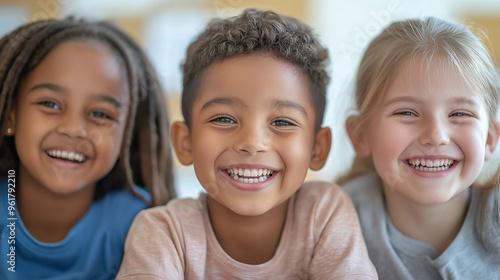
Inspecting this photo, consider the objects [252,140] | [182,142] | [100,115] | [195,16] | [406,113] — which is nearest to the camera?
[252,140]

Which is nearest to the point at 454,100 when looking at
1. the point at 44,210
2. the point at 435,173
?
the point at 435,173

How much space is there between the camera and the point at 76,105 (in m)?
1.31

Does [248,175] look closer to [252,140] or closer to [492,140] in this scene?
[252,140]

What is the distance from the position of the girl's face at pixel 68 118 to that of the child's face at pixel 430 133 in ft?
2.46

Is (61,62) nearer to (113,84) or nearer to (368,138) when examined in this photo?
(113,84)

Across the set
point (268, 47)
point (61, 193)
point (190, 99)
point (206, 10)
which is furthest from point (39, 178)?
point (206, 10)

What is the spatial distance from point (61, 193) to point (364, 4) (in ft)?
7.04

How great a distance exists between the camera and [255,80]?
1.09 meters

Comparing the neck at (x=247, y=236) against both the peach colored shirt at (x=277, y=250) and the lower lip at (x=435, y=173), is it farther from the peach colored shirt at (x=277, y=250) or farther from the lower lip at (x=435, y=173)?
the lower lip at (x=435, y=173)

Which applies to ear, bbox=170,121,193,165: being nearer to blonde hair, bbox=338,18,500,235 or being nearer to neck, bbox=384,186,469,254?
blonde hair, bbox=338,18,500,235

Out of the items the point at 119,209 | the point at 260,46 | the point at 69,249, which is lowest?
the point at 69,249

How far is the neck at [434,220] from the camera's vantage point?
1251 mm

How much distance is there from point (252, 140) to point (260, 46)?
237mm

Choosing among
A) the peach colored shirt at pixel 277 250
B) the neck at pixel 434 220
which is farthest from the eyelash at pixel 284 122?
the neck at pixel 434 220
